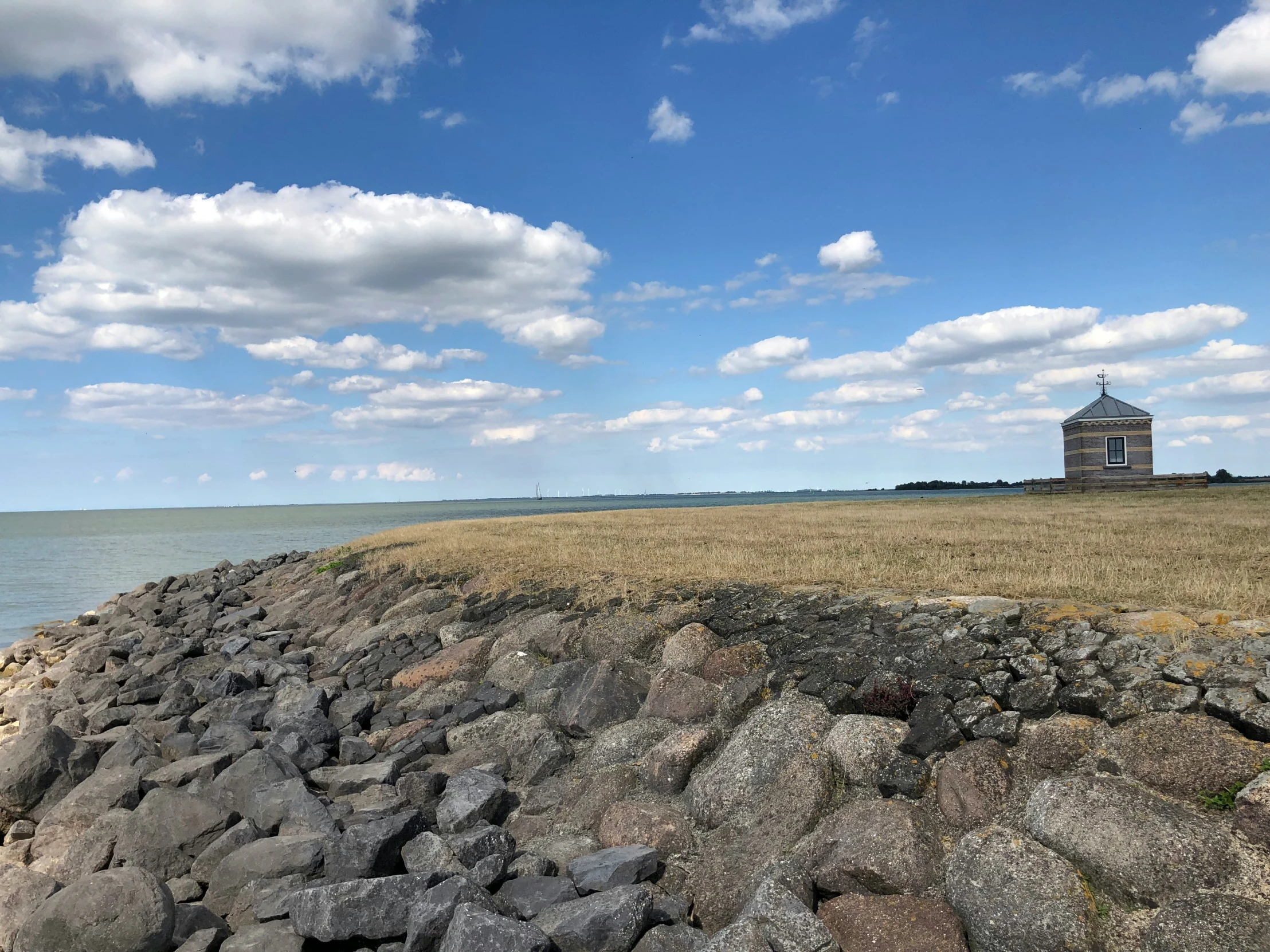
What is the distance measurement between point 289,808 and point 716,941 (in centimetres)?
509

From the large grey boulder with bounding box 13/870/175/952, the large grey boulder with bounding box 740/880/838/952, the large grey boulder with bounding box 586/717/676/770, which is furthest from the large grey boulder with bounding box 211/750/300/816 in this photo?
the large grey boulder with bounding box 740/880/838/952

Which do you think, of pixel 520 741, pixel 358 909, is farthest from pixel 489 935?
pixel 520 741

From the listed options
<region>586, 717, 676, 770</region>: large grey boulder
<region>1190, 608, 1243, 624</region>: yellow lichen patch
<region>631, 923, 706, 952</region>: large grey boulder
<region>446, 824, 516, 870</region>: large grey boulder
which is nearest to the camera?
<region>631, 923, 706, 952</region>: large grey boulder

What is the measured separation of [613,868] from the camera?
265 inches

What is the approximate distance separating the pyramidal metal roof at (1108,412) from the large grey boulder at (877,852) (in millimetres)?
51643

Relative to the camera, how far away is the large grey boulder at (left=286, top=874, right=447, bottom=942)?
6.30 metres

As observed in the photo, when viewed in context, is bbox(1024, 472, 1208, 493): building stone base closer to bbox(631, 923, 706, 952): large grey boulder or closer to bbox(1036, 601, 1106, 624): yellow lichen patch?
bbox(1036, 601, 1106, 624): yellow lichen patch

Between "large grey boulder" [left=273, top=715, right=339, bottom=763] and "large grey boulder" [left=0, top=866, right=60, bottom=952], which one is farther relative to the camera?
"large grey boulder" [left=273, top=715, right=339, bottom=763]

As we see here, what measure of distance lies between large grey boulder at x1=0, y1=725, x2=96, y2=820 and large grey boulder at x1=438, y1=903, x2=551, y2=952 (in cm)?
717

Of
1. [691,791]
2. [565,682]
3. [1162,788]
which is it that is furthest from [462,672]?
[1162,788]

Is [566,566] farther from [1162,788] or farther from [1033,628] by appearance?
[1162,788]

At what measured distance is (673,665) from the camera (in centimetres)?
1022

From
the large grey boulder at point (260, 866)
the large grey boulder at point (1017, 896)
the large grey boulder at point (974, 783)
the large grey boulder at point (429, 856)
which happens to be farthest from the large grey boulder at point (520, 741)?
the large grey boulder at point (1017, 896)

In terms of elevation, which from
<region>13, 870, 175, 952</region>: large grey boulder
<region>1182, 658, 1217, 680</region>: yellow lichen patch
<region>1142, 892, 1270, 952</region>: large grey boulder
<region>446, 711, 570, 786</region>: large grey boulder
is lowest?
→ <region>13, 870, 175, 952</region>: large grey boulder
